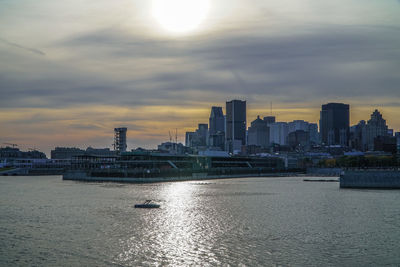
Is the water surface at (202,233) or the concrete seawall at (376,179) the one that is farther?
the concrete seawall at (376,179)

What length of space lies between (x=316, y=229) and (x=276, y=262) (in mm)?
19553

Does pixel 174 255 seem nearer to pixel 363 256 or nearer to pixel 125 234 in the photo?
pixel 125 234

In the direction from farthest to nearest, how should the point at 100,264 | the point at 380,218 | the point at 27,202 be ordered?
the point at 27,202 < the point at 380,218 < the point at 100,264

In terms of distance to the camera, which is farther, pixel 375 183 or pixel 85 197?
pixel 375 183

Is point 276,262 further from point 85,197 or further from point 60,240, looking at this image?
point 85,197

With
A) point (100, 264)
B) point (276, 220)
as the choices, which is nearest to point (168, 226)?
point (276, 220)

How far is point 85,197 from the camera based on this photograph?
10869 centimetres

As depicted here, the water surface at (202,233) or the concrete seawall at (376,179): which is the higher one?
the concrete seawall at (376,179)

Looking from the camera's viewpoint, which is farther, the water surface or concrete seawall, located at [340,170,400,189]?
concrete seawall, located at [340,170,400,189]

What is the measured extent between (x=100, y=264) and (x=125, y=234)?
15.1 meters

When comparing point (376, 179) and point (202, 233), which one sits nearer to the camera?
point (202, 233)

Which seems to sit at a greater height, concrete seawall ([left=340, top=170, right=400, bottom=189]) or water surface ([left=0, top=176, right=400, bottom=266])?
concrete seawall ([left=340, top=170, right=400, bottom=189])

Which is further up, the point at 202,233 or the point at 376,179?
the point at 376,179

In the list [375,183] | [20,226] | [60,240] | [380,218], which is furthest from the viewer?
[375,183]
